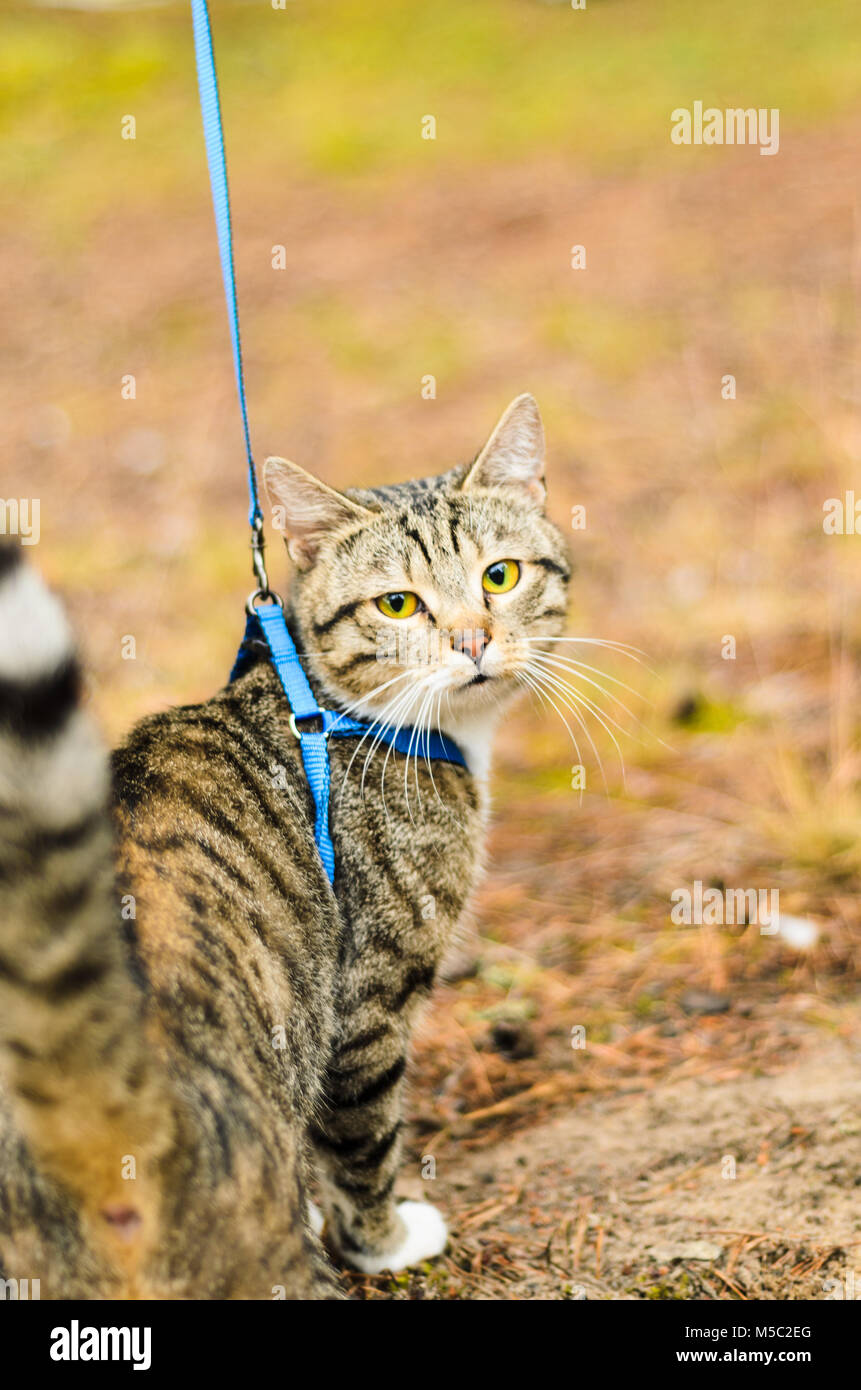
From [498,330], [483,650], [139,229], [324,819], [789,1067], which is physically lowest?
[789,1067]

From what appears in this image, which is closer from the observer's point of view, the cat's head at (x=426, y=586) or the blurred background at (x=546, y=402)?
the cat's head at (x=426, y=586)

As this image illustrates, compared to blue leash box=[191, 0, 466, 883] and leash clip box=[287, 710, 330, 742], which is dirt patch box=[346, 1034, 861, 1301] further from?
leash clip box=[287, 710, 330, 742]

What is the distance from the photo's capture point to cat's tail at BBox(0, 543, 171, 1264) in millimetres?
1331

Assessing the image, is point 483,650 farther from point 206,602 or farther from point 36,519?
point 36,519

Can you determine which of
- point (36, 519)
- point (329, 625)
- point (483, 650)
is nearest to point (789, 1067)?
point (483, 650)

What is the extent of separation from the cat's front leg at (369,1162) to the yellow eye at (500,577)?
106cm

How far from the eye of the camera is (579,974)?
343 centimetres

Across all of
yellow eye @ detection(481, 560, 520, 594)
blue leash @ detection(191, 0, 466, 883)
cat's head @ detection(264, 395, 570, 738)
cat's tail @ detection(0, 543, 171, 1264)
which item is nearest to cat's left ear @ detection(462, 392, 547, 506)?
cat's head @ detection(264, 395, 570, 738)

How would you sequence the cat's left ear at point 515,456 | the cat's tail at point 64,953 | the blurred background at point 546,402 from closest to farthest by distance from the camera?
the cat's tail at point 64,953 < the cat's left ear at point 515,456 < the blurred background at point 546,402

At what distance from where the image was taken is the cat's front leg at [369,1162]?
231 cm

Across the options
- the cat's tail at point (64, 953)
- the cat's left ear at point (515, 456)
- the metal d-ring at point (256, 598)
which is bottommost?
the cat's tail at point (64, 953)

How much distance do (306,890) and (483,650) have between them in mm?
671

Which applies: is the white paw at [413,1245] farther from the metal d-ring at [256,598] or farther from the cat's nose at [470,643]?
the metal d-ring at [256,598]

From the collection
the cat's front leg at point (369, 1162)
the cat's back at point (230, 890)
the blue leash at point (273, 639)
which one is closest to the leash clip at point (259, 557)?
the blue leash at point (273, 639)
